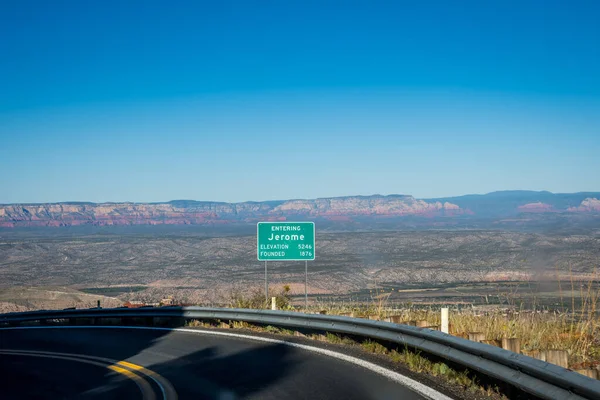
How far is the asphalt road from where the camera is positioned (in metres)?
8.95

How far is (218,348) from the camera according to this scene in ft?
42.4

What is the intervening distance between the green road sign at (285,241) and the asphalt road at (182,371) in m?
4.38

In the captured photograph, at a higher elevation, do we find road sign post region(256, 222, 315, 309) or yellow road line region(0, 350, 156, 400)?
road sign post region(256, 222, 315, 309)

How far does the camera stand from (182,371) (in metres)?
10.6

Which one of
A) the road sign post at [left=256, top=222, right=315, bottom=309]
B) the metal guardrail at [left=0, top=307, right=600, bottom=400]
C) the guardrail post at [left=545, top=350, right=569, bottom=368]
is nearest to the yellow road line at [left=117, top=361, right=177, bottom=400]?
the metal guardrail at [left=0, top=307, right=600, bottom=400]

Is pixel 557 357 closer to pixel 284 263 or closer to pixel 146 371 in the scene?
pixel 146 371

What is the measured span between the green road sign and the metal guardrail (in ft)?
9.52

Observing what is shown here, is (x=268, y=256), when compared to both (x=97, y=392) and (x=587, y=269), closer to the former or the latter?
(x=97, y=392)

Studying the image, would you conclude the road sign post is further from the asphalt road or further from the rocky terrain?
the rocky terrain

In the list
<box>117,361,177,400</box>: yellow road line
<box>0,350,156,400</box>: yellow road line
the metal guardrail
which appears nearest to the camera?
the metal guardrail

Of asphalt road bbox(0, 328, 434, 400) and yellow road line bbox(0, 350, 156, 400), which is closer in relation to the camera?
asphalt road bbox(0, 328, 434, 400)

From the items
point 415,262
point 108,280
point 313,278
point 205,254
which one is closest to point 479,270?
point 415,262

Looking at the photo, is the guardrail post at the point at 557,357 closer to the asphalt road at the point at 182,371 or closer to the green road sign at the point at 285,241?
the asphalt road at the point at 182,371

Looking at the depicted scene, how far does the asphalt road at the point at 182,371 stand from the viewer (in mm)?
8953
